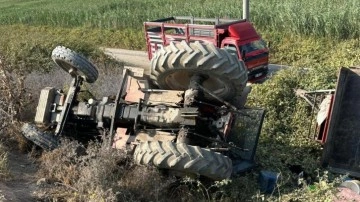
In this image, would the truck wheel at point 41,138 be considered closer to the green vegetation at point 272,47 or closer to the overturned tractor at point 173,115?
the overturned tractor at point 173,115

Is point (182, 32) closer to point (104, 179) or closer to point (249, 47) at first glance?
point (249, 47)

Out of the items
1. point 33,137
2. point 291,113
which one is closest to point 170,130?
point 33,137

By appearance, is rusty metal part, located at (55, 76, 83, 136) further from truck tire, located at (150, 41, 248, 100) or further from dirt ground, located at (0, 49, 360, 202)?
truck tire, located at (150, 41, 248, 100)

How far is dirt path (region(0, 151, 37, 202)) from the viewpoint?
20.4 feet

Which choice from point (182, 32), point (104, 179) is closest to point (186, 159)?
point (104, 179)

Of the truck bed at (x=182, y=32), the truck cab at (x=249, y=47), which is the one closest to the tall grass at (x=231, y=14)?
the truck bed at (x=182, y=32)

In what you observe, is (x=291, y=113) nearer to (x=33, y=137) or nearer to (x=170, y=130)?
(x=170, y=130)

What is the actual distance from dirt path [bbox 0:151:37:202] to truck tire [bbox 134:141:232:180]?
1.36m

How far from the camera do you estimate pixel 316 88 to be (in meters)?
10.0

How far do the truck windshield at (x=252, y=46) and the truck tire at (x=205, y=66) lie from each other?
7.87 m

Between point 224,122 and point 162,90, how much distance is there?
95 cm

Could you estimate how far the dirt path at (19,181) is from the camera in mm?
6215

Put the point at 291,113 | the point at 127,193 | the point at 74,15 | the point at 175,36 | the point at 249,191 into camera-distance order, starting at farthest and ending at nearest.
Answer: the point at 74,15 < the point at 175,36 < the point at 291,113 < the point at 249,191 < the point at 127,193

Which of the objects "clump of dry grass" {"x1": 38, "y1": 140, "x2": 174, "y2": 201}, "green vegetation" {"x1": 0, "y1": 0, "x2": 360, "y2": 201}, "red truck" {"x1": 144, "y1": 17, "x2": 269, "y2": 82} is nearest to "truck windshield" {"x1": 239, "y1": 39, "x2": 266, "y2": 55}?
"red truck" {"x1": 144, "y1": 17, "x2": 269, "y2": 82}
